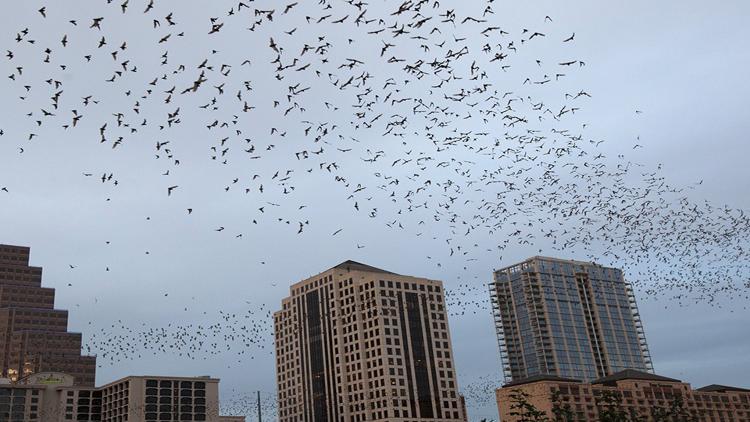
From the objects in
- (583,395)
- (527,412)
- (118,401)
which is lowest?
(527,412)

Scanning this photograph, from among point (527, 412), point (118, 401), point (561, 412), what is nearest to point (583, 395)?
point (527, 412)

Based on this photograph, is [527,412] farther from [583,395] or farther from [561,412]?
[583,395]

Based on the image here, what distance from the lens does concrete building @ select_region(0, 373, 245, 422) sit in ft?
589

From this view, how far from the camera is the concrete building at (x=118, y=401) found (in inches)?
7072

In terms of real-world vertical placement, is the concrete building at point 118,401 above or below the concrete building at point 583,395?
above

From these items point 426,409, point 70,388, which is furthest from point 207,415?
point 426,409

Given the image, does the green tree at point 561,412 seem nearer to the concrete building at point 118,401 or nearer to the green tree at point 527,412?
the green tree at point 527,412

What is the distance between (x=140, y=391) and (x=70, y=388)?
25.7 metres

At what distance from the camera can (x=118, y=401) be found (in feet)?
609

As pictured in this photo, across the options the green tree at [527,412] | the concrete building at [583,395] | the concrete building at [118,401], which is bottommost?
the green tree at [527,412]

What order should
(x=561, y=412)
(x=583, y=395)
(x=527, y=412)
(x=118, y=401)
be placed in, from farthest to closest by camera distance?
(x=583, y=395) < (x=118, y=401) < (x=527, y=412) < (x=561, y=412)

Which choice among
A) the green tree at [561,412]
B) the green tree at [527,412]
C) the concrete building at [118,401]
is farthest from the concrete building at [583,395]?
the concrete building at [118,401]

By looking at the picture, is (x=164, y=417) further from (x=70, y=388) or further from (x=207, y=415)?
(x=70, y=388)

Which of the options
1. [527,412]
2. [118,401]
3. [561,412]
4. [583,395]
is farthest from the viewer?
[583,395]
